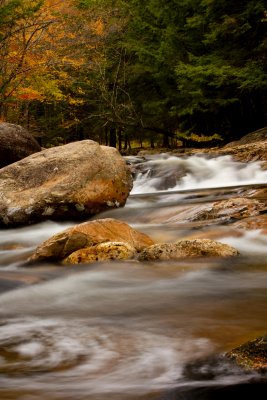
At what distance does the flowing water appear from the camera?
2.45 meters

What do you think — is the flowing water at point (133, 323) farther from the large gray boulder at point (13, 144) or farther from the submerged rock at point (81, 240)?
the large gray boulder at point (13, 144)

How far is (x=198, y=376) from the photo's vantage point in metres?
2.48

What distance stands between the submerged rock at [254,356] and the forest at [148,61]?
43.9 ft

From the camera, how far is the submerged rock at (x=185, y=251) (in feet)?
18.1

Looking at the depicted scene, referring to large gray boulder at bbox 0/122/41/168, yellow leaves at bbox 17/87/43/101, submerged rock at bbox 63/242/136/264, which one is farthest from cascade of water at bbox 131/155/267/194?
submerged rock at bbox 63/242/136/264

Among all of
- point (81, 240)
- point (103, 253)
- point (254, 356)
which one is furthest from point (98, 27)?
point (254, 356)

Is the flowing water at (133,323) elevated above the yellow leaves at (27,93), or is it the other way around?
the yellow leaves at (27,93)

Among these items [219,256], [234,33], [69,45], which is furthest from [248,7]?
[219,256]

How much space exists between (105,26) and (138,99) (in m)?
4.21

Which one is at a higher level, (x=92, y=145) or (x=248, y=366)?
(x=92, y=145)

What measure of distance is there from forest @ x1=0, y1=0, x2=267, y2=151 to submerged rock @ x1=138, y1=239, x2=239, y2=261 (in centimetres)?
1069

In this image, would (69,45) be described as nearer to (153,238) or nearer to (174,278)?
(153,238)

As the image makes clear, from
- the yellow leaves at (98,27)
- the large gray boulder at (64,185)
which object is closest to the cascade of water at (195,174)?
the large gray boulder at (64,185)

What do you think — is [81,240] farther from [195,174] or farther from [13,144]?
[13,144]
